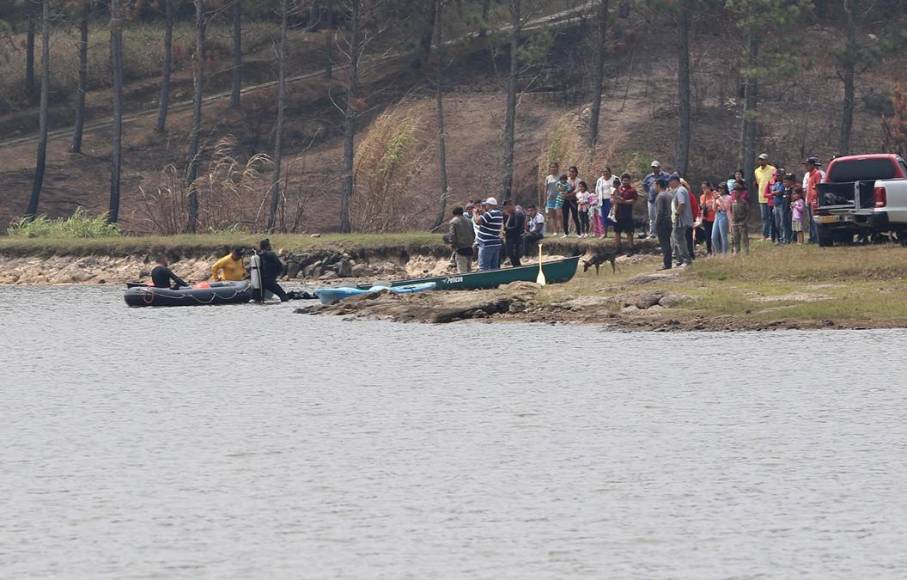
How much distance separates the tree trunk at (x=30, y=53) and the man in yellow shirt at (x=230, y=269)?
101ft

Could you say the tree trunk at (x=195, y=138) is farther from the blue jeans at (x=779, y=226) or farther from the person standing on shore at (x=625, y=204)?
the blue jeans at (x=779, y=226)

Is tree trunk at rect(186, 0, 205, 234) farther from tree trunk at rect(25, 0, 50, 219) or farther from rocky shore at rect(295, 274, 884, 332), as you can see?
rocky shore at rect(295, 274, 884, 332)

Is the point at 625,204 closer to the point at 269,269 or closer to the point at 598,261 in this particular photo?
the point at 598,261

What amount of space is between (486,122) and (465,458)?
2118 inches

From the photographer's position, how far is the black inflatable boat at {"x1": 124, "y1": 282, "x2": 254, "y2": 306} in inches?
1702

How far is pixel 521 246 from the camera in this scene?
43812 millimetres

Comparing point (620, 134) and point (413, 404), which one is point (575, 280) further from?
point (620, 134)

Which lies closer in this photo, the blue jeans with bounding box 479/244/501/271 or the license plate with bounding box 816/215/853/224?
the license plate with bounding box 816/215/853/224

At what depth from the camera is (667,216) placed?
3697 cm

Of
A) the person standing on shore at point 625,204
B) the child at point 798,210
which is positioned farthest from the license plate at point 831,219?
the person standing on shore at point 625,204

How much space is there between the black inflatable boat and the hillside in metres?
17.0

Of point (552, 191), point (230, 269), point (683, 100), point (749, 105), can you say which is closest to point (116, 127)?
point (683, 100)

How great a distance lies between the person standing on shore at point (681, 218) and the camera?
36688 millimetres

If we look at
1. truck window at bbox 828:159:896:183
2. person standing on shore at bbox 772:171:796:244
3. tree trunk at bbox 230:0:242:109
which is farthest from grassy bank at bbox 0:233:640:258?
tree trunk at bbox 230:0:242:109
